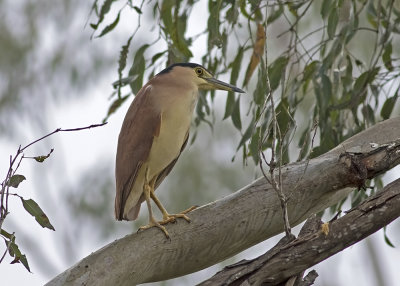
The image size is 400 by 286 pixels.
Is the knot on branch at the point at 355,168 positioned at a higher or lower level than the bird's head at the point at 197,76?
lower

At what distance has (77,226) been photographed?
8398mm

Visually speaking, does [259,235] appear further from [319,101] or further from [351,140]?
[319,101]

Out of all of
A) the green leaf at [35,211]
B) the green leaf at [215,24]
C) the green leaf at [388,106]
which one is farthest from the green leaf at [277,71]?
the green leaf at [35,211]

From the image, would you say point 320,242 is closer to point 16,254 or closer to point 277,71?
point 16,254

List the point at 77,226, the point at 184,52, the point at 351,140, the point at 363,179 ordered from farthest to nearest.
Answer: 1. the point at 77,226
2. the point at 184,52
3. the point at 351,140
4. the point at 363,179

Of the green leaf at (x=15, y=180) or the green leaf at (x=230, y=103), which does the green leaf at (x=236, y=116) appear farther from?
the green leaf at (x=15, y=180)

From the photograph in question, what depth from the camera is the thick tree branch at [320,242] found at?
192cm

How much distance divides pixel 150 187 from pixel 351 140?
813 mm

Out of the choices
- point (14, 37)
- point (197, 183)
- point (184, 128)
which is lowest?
point (184, 128)

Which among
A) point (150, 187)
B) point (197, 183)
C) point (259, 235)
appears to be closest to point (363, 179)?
point (259, 235)

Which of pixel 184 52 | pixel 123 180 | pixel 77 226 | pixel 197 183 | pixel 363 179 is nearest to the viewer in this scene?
pixel 363 179

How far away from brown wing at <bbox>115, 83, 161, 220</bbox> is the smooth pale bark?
46 cm

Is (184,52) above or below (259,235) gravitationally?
above

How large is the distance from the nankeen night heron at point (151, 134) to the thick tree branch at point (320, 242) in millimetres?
740
